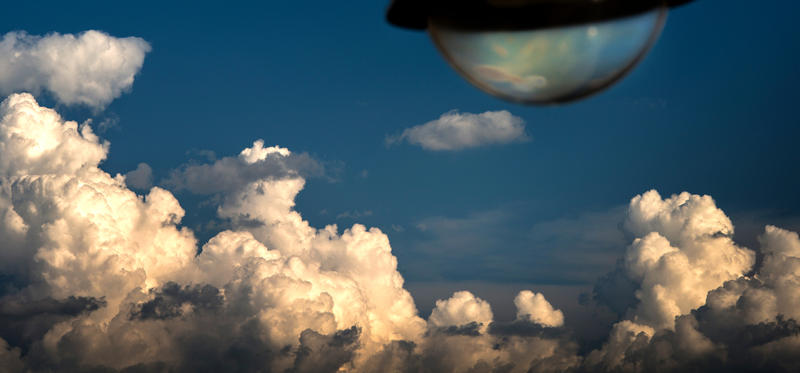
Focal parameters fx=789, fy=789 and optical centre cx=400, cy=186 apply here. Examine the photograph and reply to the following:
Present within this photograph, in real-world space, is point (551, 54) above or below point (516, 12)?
below

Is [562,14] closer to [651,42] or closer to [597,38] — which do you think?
[597,38]

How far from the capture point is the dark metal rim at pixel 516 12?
5633mm

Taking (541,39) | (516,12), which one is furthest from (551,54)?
(516,12)

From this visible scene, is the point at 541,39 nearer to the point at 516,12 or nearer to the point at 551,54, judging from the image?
the point at 551,54

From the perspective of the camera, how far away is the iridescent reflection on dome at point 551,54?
19.0ft

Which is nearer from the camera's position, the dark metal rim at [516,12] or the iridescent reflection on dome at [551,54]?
the dark metal rim at [516,12]

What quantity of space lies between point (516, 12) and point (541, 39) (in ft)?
0.88

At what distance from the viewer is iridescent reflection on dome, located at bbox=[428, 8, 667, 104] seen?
19.0 ft

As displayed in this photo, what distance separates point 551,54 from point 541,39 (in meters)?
0.14

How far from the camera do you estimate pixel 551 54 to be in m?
5.83

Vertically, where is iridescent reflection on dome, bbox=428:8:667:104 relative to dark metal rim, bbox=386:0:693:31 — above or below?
below

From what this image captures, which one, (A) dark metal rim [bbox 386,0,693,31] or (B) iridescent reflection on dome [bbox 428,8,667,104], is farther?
(B) iridescent reflection on dome [bbox 428,8,667,104]

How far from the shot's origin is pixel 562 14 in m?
5.64

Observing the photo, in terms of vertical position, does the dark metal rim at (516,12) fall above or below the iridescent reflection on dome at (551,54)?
above
